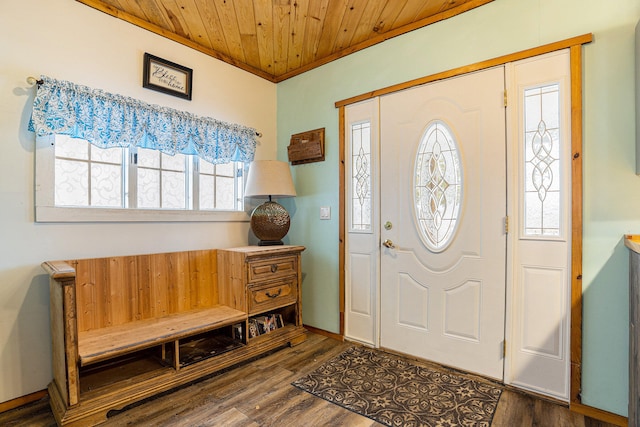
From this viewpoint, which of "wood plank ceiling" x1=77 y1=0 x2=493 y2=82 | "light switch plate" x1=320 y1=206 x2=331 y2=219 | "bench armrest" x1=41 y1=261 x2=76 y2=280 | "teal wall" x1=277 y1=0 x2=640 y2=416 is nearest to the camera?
"bench armrest" x1=41 y1=261 x2=76 y2=280

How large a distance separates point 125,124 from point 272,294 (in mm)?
1645

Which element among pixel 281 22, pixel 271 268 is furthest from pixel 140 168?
pixel 281 22

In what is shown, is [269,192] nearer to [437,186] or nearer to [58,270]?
[437,186]

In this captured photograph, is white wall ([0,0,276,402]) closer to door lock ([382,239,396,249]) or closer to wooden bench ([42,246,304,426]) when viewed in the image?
wooden bench ([42,246,304,426])

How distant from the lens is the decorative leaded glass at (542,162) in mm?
1825

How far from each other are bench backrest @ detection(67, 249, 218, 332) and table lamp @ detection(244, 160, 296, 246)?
1.50 ft

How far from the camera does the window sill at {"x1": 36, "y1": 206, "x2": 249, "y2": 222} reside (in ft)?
6.27

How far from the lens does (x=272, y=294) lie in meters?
2.54

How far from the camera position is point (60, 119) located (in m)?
1.86

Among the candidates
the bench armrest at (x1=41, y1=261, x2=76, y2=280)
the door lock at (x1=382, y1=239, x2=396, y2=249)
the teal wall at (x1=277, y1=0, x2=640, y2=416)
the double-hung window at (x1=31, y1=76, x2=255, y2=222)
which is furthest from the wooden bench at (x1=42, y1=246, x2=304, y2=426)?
the teal wall at (x1=277, y1=0, x2=640, y2=416)

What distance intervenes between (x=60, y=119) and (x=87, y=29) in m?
0.69

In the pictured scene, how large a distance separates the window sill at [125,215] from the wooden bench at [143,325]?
272mm

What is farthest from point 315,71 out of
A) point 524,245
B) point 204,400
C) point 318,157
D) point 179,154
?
point 204,400

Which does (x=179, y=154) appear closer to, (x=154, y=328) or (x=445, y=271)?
(x=154, y=328)
